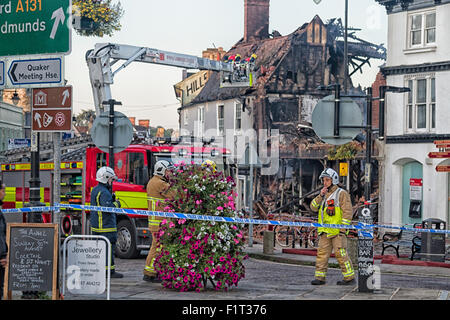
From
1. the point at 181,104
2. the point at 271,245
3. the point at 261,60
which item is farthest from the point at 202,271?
the point at 181,104

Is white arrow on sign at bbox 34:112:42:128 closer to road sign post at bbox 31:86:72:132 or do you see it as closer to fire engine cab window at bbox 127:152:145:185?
road sign post at bbox 31:86:72:132

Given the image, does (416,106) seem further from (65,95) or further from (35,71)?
(35,71)

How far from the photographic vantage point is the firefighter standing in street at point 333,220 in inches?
538

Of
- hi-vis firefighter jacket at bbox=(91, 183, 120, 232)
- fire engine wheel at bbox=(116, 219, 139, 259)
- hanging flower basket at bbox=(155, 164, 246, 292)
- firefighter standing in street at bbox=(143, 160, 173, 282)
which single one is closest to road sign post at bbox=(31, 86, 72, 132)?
hanging flower basket at bbox=(155, 164, 246, 292)

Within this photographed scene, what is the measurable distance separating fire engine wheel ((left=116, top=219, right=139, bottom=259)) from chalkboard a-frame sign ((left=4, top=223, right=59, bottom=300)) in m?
8.61

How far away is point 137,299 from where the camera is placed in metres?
11.4

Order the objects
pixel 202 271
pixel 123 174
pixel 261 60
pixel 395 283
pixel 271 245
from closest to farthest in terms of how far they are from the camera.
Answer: pixel 202 271 < pixel 395 283 < pixel 123 174 < pixel 271 245 < pixel 261 60

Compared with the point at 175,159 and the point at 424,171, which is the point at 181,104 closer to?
the point at 424,171

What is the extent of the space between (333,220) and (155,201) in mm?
3127

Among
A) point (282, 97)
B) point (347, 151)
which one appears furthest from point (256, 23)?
point (347, 151)

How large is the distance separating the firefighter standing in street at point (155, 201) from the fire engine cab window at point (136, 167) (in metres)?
4.96

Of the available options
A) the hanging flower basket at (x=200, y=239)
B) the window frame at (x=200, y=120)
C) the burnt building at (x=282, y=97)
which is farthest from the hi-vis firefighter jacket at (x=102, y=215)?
the window frame at (x=200, y=120)

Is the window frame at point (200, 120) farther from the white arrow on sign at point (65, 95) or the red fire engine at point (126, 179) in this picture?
the white arrow on sign at point (65, 95)

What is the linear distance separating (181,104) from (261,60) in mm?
10534
